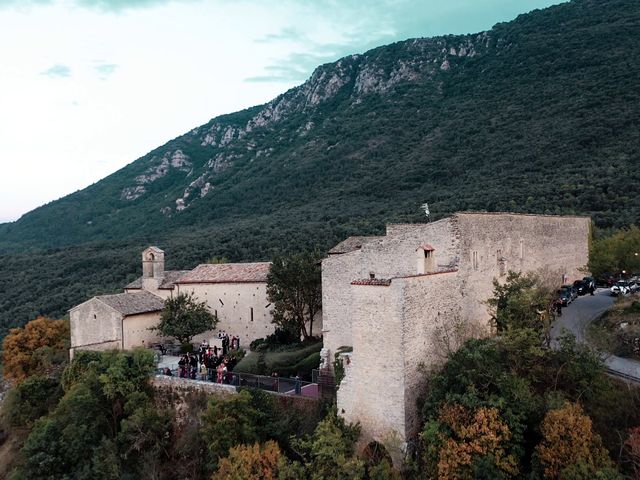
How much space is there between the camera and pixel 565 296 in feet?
92.7

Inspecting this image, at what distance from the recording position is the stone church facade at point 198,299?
31297 mm

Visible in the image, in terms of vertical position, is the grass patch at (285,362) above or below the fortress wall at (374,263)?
below

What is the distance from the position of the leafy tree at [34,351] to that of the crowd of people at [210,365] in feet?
32.9

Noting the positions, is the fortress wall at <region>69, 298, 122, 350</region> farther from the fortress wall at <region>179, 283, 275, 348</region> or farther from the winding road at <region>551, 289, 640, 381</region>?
the winding road at <region>551, 289, 640, 381</region>

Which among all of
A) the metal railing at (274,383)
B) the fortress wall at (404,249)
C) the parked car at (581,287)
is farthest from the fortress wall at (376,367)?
the parked car at (581,287)

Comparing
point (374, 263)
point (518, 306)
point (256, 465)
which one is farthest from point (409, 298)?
point (256, 465)

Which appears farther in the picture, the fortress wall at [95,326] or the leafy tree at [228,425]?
the fortress wall at [95,326]

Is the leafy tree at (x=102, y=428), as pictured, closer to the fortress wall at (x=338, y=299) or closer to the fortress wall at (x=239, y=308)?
the fortress wall at (x=239, y=308)

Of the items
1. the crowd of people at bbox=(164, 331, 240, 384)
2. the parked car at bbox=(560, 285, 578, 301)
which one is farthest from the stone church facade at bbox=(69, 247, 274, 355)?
the parked car at bbox=(560, 285, 578, 301)

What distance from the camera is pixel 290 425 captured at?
20203mm

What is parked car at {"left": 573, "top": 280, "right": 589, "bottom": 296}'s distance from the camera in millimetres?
30731

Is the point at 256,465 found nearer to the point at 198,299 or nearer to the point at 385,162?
the point at 198,299

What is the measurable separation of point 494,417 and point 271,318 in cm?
1805

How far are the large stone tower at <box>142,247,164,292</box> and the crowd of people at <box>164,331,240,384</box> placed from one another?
24.9 feet
